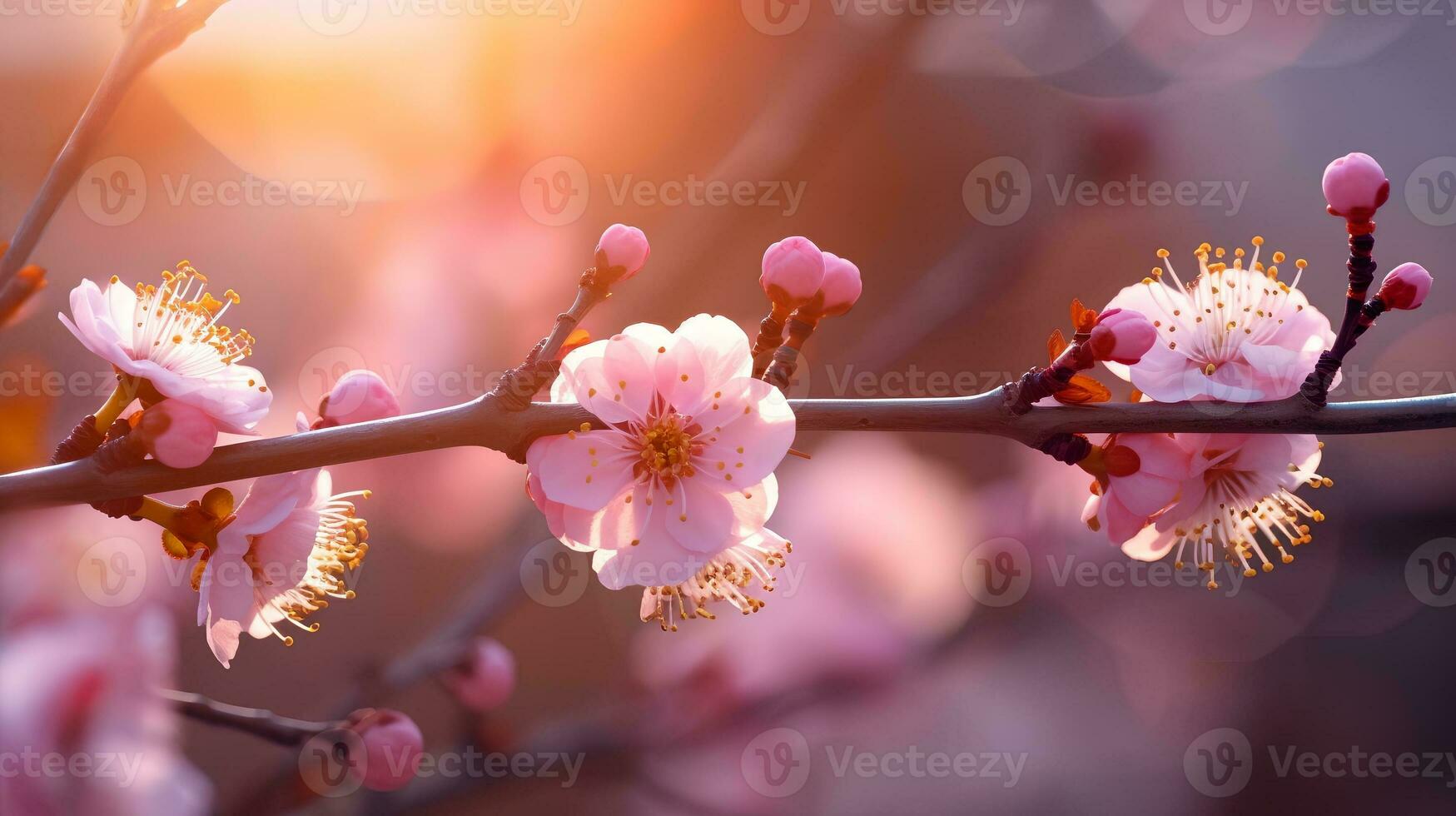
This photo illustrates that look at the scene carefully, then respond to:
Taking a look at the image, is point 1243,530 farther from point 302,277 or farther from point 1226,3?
point 1226,3

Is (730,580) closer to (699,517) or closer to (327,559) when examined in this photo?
(699,517)

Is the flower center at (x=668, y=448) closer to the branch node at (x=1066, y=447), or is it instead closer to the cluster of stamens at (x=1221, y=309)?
the branch node at (x=1066, y=447)
